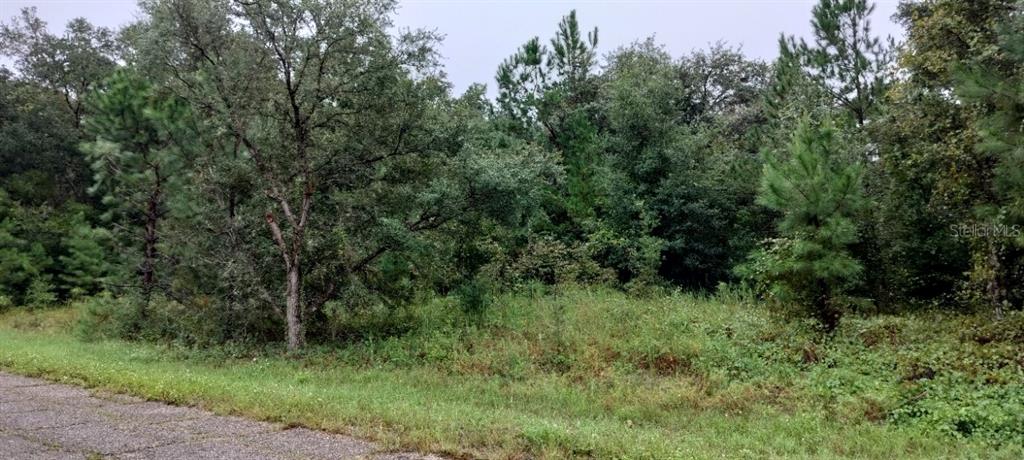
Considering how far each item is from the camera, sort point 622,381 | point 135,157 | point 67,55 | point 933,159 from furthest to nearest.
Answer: point 67,55
point 135,157
point 933,159
point 622,381

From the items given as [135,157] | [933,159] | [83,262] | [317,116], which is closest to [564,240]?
[317,116]

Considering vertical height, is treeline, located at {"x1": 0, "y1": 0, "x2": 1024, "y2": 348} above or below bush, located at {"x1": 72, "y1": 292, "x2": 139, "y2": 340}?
above

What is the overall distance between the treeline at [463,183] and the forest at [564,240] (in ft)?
0.21

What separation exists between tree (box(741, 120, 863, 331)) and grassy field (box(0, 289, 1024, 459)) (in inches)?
23.1

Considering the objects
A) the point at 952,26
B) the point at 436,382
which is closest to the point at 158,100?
the point at 436,382

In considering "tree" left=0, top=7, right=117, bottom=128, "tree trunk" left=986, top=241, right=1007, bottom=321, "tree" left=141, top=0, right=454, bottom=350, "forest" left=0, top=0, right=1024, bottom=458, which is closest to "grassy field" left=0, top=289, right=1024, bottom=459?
"forest" left=0, top=0, right=1024, bottom=458

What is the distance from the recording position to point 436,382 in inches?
367

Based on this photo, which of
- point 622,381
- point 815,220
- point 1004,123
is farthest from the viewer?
point 815,220

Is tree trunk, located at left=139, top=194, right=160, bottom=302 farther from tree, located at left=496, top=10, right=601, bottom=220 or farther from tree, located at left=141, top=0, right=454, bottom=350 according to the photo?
tree, located at left=496, top=10, right=601, bottom=220

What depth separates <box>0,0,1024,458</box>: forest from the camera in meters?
7.91

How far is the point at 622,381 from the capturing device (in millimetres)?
8914

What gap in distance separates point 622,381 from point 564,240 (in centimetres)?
956

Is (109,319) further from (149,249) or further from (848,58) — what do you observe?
(848,58)

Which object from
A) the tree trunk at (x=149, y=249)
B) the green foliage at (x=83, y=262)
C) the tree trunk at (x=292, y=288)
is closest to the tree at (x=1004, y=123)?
the tree trunk at (x=292, y=288)
